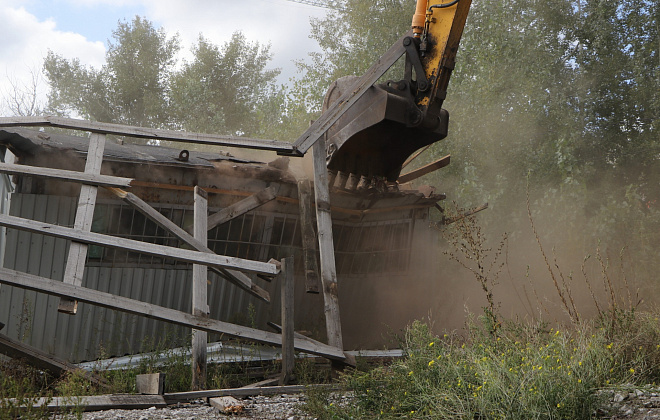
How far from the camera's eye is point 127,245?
561 centimetres

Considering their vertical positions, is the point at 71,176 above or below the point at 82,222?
above

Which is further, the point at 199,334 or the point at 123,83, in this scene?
the point at 123,83

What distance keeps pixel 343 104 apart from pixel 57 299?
4.34 m

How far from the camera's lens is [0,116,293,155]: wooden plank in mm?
6301

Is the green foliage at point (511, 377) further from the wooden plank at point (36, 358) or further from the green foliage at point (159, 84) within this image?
the green foliage at point (159, 84)

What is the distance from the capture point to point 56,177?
6.06 m

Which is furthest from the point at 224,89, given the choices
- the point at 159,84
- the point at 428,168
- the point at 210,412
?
the point at 210,412

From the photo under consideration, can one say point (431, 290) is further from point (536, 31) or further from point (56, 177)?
point (536, 31)

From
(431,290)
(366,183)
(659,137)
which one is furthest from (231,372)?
(659,137)

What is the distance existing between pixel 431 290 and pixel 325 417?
711cm

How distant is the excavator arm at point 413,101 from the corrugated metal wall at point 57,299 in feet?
9.88

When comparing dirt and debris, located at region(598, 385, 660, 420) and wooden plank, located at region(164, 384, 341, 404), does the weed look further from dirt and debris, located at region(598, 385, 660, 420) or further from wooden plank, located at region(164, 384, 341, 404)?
wooden plank, located at region(164, 384, 341, 404)

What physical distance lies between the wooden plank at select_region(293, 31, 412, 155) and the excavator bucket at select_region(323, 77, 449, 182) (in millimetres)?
235

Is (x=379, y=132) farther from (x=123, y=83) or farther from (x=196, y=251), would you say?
(x=123, y=83)
